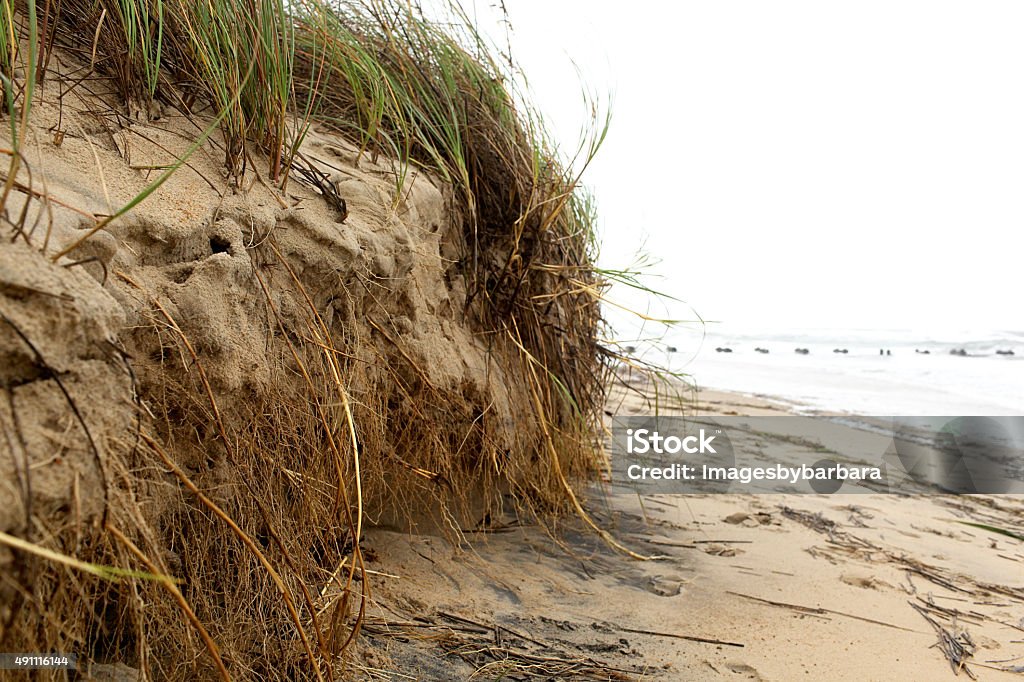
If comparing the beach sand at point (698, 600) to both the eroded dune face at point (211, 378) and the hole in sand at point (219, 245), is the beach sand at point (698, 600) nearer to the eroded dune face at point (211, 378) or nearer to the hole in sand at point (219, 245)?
the eroded dune face at point (211, 378)

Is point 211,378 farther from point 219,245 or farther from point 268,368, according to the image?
point 219,245

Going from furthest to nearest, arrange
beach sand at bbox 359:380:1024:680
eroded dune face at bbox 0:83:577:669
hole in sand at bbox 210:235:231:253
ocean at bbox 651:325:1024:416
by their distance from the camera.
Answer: ocean at bbox 651:325:1024:416 < beach sand at bbox 359:380:1024:680 < hole in sand at bbox 210:235:231:253 < eroded dune face at bbox 0:83:577:669

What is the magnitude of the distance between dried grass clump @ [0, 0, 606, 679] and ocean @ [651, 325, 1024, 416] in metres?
0.83

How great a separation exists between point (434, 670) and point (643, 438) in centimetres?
303

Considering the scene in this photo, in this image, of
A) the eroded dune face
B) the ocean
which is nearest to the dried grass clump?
the eroded dune face

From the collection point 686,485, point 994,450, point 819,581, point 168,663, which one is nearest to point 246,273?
point 168,663

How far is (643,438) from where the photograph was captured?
449cm

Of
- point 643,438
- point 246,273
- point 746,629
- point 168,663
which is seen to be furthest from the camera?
point 643,438

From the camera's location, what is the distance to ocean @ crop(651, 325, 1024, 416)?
7.27 meters

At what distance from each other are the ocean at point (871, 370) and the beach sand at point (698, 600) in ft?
3.01

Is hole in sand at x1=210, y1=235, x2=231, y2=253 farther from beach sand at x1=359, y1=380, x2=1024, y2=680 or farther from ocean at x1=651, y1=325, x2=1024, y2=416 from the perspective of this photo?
ocean at x1=651, y1=325, x2=1024, y2=416

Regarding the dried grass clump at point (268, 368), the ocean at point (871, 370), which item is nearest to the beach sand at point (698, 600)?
the dried grass clump at point (268, 368)

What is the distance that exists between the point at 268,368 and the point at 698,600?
154 centimetres

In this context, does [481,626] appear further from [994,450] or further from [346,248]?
[994,450]
